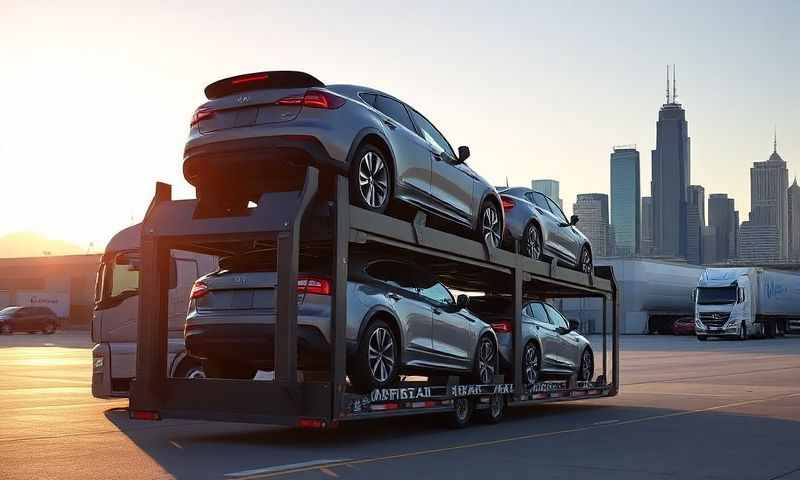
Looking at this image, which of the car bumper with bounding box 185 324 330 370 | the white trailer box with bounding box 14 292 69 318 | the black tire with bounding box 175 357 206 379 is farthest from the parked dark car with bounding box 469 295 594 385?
the white trailer box with bounding box 14 292 69 318

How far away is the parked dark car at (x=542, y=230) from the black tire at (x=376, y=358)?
12.7 ft

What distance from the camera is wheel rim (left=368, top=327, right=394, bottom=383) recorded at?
962cm

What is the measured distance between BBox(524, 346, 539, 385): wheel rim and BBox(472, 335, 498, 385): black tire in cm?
122

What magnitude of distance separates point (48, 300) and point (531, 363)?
64.7 meters

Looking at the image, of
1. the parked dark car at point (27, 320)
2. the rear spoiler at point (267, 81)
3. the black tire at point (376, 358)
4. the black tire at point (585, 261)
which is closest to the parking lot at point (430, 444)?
the black tire at point (376, 358)

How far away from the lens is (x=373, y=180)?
9594 mm

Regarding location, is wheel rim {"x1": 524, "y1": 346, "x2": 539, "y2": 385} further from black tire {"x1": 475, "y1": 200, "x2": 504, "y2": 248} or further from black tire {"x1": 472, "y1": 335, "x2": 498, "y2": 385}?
black tire {"x1": 475, "y1": 200, "x2": 504, "y2": 248}

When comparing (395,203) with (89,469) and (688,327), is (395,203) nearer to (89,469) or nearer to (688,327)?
(89,469)

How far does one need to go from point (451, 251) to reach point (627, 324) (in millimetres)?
62656

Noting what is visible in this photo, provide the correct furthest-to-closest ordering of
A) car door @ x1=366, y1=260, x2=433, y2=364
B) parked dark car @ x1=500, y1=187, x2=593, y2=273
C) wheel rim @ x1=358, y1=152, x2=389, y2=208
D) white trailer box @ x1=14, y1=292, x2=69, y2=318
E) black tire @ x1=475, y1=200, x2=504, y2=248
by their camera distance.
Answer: white trailer box @ x1=14, y1=292, x2=69, y2=318 → parked dark car @ x1=500, y1=187, x2=593, y2=273 → black tire @ x1=475, y1=200, x2=504, y2=248 → car door @ x1=366, y1=260, x2=433, y2=364 → wheel rim @ x1=358, y1=152, x2=389, y2=208

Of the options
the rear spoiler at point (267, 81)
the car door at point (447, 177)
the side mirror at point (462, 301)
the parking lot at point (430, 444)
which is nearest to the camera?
the parking lot at point (430, 444)

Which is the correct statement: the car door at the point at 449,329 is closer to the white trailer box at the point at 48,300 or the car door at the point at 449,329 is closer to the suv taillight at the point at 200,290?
the suv taillight at the point at 200,290

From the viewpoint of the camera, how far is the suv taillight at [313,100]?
9.09m

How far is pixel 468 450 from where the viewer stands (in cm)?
977
